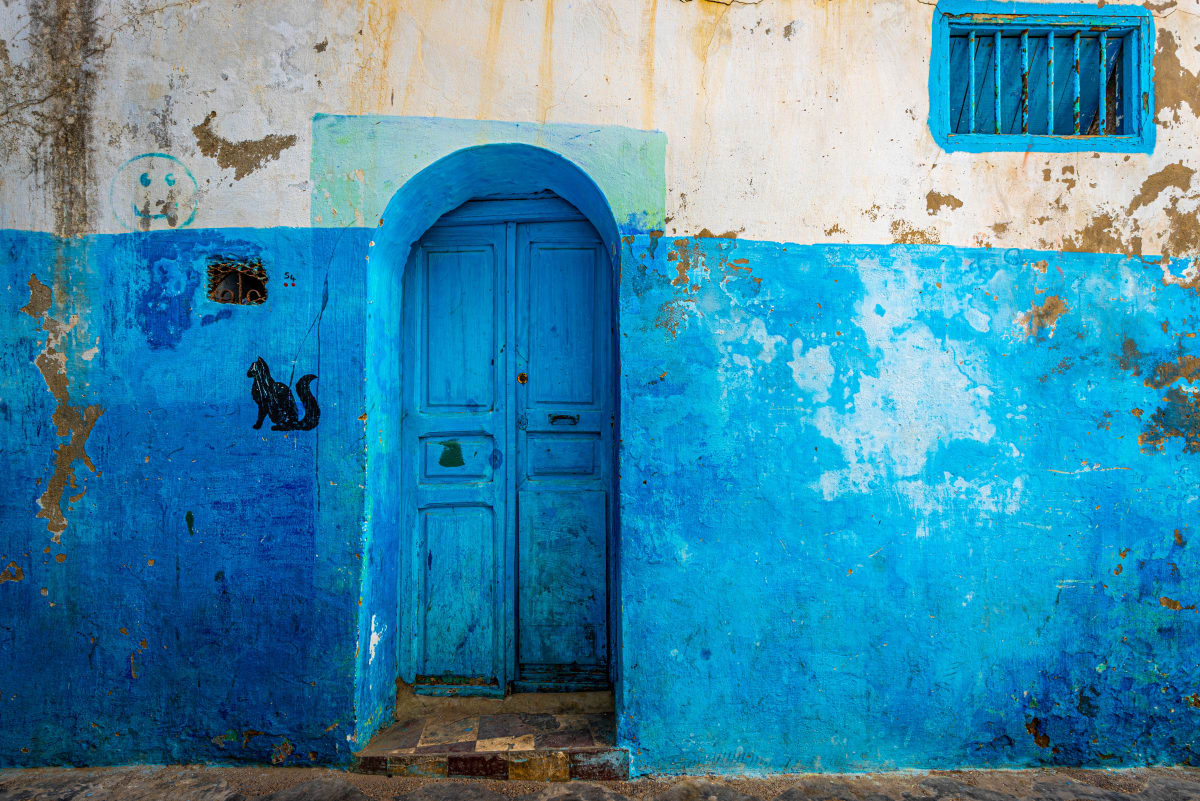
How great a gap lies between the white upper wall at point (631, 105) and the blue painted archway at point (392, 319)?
0.23 meters

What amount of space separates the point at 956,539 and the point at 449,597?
2.27 m

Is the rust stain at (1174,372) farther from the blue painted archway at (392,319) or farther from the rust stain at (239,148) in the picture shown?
the rust stain at (239,148)

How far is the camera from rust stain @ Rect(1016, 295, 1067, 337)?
2680 mm

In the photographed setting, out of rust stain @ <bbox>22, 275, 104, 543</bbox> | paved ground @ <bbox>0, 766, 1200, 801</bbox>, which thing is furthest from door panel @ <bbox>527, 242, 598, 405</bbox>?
rust stain @ <bbox>22, 275, 104, 543</bbox>

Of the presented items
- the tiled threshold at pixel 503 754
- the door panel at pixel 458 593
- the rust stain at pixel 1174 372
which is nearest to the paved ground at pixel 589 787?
the tiled threshold at pixel 503 754

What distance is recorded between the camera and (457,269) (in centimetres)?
309

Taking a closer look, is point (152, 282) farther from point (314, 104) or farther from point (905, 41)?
point (905, 41)

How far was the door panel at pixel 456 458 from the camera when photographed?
3.01m

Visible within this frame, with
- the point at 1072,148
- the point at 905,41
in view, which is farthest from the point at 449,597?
the point at 1072,148

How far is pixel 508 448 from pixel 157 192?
183 cm

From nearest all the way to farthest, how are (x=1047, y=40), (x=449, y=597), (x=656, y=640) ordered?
(x=656, y=640) → (x=1047, y=40) → (x=449, y=597)

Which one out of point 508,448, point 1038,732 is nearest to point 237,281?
point 508,448

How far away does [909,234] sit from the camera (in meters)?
2.68

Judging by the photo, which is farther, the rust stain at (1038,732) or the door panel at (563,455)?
the door panel at (563,455)
